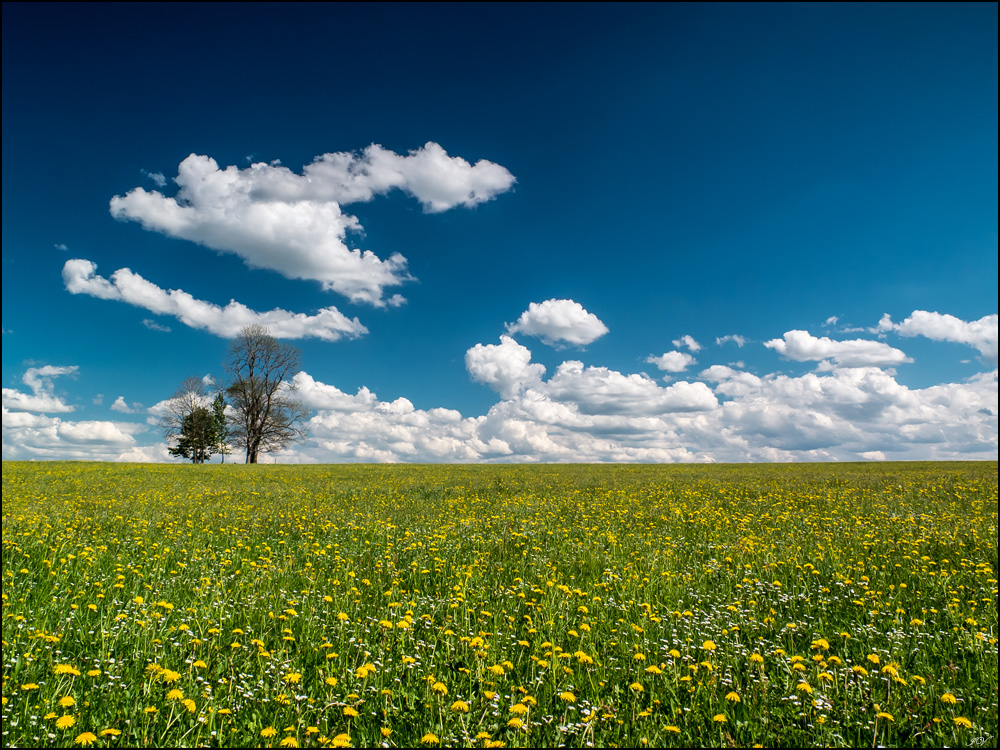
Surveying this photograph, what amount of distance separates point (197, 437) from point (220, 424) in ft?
9.58

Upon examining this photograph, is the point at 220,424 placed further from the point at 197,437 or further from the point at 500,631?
the point at 500,631

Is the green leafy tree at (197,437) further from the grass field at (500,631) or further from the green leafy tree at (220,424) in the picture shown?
the grass field at (500,631)

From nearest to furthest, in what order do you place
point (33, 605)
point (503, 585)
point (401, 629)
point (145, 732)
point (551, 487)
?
point (145, 732) → point (401, 629) → point (33, 605) → point (503, 585) → point (551, 487)

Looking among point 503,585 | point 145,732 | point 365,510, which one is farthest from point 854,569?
point 365,510

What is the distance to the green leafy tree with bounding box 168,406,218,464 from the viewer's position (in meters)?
57.4

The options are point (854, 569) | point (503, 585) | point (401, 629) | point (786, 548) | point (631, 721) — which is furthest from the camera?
point (786, 548)

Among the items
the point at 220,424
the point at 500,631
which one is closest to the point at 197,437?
the point at 220,424

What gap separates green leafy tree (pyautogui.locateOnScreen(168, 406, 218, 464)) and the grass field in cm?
5060

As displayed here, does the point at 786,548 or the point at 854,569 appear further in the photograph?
the point at 786,548

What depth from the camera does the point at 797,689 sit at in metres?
4.25

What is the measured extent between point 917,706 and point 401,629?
4552 millimetres

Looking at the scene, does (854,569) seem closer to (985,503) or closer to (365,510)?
(985,503)

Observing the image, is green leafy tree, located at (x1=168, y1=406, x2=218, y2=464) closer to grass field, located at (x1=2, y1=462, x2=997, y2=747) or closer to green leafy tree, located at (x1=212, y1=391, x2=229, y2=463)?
green leafy tree, located at (x1=212, y1=391, x2=229, y2=463)

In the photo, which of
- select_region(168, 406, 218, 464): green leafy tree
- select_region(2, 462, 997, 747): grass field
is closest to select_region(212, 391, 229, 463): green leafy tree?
select_region(168, 406, 218, 464): green leafy tree
